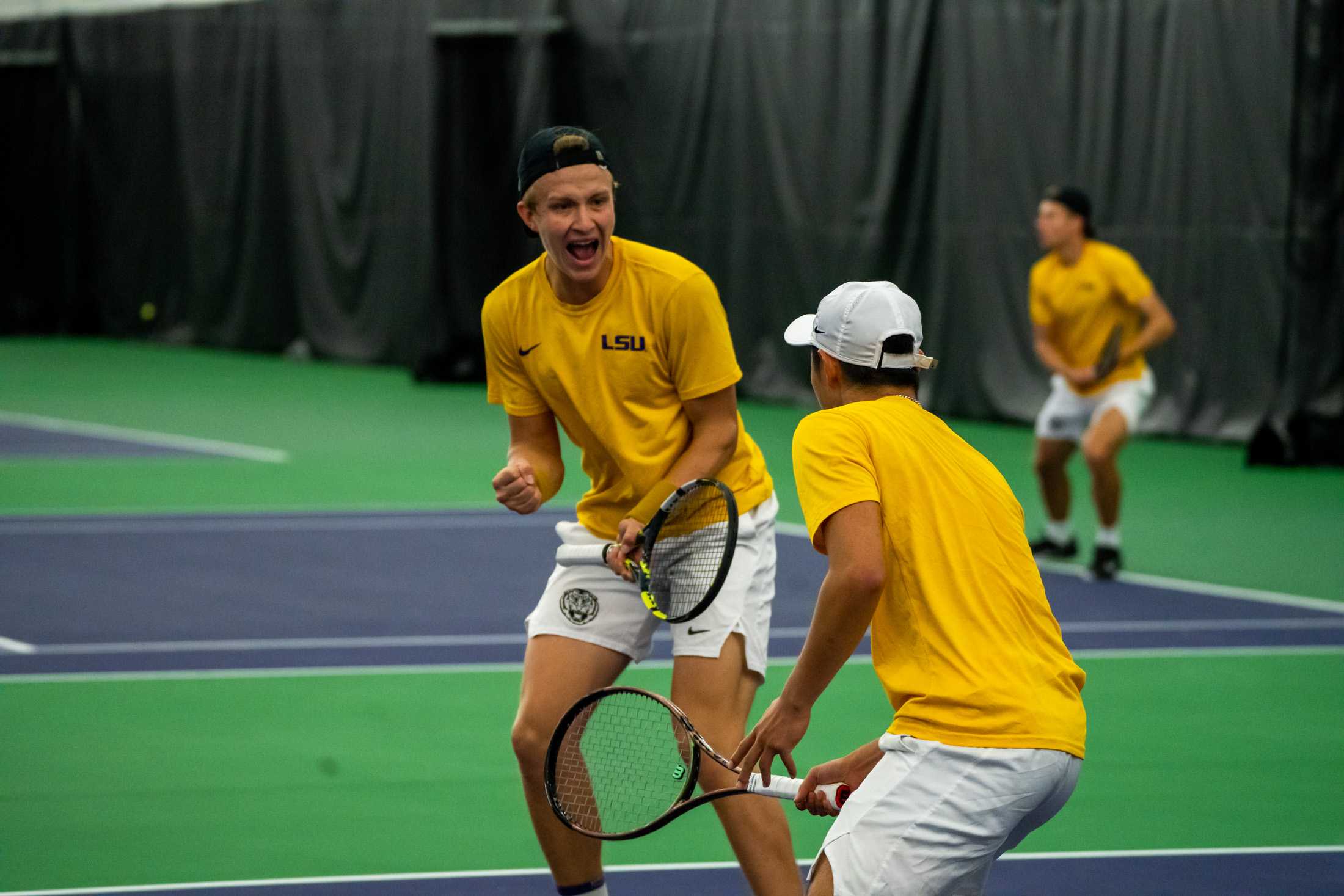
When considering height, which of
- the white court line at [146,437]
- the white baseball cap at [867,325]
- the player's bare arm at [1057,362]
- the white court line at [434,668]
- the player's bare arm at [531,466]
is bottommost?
the white court line at [146,437]

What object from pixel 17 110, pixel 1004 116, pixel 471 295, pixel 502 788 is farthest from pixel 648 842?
pixel 17 110

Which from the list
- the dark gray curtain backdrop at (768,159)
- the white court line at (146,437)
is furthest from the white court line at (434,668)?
the white court line at (146,437)

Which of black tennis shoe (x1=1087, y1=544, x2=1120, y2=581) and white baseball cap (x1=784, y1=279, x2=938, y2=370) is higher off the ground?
white baseball cap (x1=784, y1=279, x2=938, y2=370)

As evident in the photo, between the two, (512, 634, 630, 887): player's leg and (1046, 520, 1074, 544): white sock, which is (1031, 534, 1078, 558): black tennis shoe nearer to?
(1046, 520, 1074, 544): white sock

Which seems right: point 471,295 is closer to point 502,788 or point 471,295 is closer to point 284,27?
point 284,27

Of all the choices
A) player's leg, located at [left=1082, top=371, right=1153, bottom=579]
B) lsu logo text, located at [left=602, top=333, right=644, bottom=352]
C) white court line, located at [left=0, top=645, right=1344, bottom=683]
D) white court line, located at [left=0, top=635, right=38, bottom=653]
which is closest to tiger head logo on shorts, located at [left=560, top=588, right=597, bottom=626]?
lsu logo text, located at [left=602, top=333, right=644, bottom=352]

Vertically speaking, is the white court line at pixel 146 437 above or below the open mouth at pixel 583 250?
below

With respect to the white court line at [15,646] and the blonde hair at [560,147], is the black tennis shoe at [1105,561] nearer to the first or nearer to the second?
the white court line at [15,646]

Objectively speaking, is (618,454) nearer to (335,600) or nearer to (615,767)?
(615,767)

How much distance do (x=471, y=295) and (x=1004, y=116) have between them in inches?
232

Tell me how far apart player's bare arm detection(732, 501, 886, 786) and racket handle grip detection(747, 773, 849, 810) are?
0.13 metres

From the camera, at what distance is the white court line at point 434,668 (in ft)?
23.5

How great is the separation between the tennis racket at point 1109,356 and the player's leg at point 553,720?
537 cm

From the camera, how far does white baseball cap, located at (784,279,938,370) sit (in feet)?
10.9
